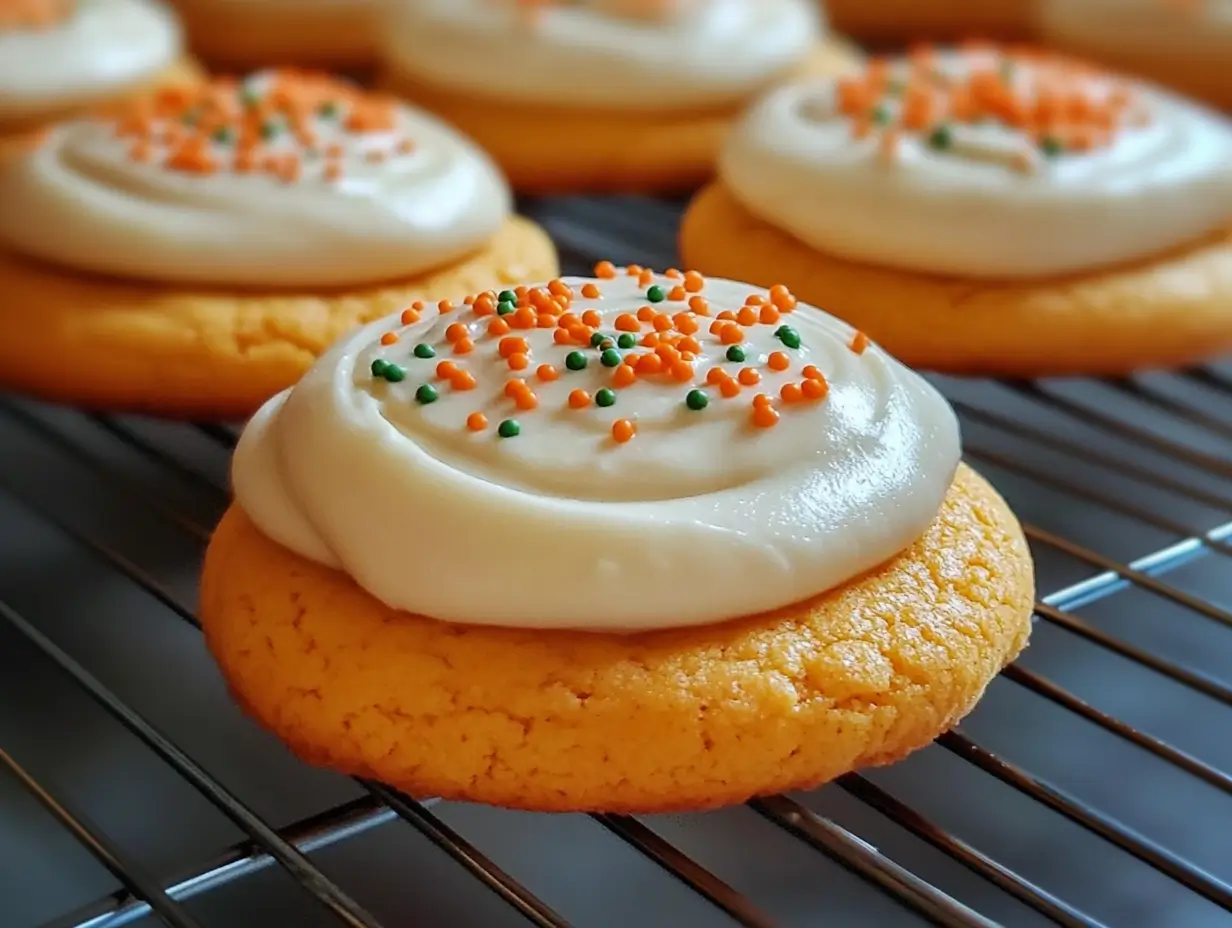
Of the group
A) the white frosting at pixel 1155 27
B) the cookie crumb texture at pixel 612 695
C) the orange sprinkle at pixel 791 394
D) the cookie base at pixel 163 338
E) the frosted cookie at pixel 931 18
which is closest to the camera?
the cookie crumb texture at pixel 612 695

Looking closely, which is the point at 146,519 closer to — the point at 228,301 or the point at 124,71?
the point at 228,301

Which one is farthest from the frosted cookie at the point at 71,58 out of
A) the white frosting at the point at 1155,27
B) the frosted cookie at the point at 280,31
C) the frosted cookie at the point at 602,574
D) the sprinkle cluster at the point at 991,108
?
the white frosting at the point at 1155,27

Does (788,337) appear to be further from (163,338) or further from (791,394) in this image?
(163,338)

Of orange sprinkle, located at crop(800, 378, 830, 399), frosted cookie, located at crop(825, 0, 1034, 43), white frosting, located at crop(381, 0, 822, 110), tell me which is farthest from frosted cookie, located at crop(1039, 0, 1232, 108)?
orange sprinkle, located at crop(800, 378, 830, 399)

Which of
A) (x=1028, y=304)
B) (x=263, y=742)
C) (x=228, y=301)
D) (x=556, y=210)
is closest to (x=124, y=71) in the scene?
(x=556, y=210)

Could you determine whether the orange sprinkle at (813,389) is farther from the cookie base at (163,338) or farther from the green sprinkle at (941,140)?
the green sprinkle at (941,140)

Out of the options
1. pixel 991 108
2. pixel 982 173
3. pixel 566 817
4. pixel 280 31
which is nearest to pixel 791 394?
pixel 566 817

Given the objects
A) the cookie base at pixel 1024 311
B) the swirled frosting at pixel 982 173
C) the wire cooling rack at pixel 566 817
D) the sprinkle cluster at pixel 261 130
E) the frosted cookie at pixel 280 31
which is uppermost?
the swirled frosting at pixel 982 173
